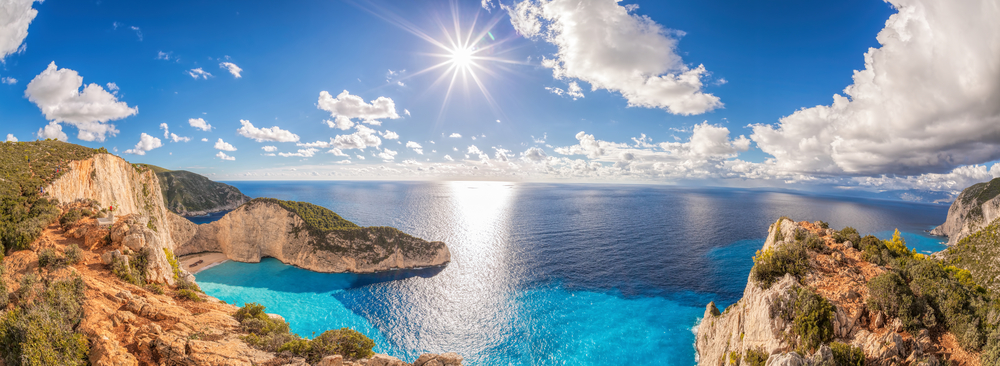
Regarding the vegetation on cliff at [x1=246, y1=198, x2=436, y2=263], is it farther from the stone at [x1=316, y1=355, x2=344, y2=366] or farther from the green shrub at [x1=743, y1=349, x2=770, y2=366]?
the green shrub at [x1=743, y1=349, x2=770, y2=366]

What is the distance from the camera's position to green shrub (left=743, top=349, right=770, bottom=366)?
18359mm

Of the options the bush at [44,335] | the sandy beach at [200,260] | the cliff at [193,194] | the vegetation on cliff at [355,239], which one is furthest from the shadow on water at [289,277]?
the cliff at [193,194]

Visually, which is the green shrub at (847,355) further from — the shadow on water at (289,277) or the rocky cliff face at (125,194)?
the shadow on water at (289,277)

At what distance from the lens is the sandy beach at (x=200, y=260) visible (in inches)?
2095

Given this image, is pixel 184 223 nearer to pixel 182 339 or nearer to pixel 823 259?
pixel 182 339

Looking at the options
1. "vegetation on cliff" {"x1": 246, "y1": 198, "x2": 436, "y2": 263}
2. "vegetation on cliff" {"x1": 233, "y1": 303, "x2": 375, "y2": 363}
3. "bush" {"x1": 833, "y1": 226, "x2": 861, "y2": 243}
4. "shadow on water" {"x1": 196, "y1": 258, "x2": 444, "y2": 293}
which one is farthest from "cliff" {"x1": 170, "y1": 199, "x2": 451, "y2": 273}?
"bush" {"x1": 833, "y1": 226, "x2": 861, "y2": 243}

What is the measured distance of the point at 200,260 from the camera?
5622 centimetres

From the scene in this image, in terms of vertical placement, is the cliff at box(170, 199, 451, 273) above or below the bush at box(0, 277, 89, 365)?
below

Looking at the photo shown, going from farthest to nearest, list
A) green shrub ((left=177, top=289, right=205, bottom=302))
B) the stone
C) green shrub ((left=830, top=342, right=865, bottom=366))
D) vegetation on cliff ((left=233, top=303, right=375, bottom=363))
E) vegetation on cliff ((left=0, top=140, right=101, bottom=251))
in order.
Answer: green shrub ((left=177, top=289, right=205, bottom=302)), vegetation on cliff ((left=0, top=140, right=101, bottom=251)), vegetation on cliff ((left=233, top=303, right=375, bottom=363)), the stone, green shrub ((left=830, top=342, right=865, bottom=366))

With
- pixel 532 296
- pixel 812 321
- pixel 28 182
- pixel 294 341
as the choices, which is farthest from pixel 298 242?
pixel 812 321

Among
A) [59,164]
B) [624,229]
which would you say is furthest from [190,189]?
[624,229]

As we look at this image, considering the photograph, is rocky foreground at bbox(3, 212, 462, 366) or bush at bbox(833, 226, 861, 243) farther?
bush at bbox(833, 226, 861, 243)

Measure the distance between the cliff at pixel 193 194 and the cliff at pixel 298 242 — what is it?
75690mm

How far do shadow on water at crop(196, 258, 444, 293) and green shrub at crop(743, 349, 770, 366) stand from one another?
152 ft
